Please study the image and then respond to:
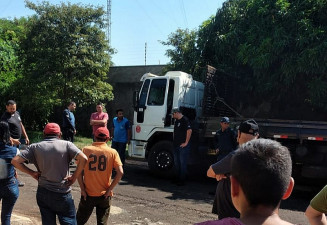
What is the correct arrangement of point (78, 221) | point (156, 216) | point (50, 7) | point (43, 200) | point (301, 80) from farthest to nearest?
point (50, 7), point (301, 80), point (156, 216), point (78, 221), point (43, 200)

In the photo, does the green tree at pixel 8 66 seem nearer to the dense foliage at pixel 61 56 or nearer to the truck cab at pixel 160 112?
the dense foliage at pixel 61 56

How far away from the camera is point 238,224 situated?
1.30 metres

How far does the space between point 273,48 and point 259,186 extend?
8.28 meters

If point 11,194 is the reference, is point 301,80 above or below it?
above

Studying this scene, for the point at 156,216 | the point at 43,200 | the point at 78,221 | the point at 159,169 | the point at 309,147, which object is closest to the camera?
the point at 43,200

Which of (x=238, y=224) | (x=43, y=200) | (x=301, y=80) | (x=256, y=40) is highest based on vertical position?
(x=256, y=40)

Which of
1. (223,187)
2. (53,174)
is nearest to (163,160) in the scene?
(53,174)

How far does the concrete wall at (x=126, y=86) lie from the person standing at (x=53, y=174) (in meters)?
14.8

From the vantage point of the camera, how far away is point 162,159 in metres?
8.84

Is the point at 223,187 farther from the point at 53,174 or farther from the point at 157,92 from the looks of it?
the point at 157,92

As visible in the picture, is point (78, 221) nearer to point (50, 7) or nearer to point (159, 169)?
point (159, 169)

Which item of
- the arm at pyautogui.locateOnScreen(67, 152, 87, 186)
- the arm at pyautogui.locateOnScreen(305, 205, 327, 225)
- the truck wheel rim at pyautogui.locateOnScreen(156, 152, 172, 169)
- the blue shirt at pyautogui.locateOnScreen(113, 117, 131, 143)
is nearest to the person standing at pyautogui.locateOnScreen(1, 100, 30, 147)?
the blue shirt at pyautogui.locateOnScreen(113, 117, 131, 143)

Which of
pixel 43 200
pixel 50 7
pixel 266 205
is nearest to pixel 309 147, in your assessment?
pixel 43 200

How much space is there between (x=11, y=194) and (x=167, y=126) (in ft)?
17.1
